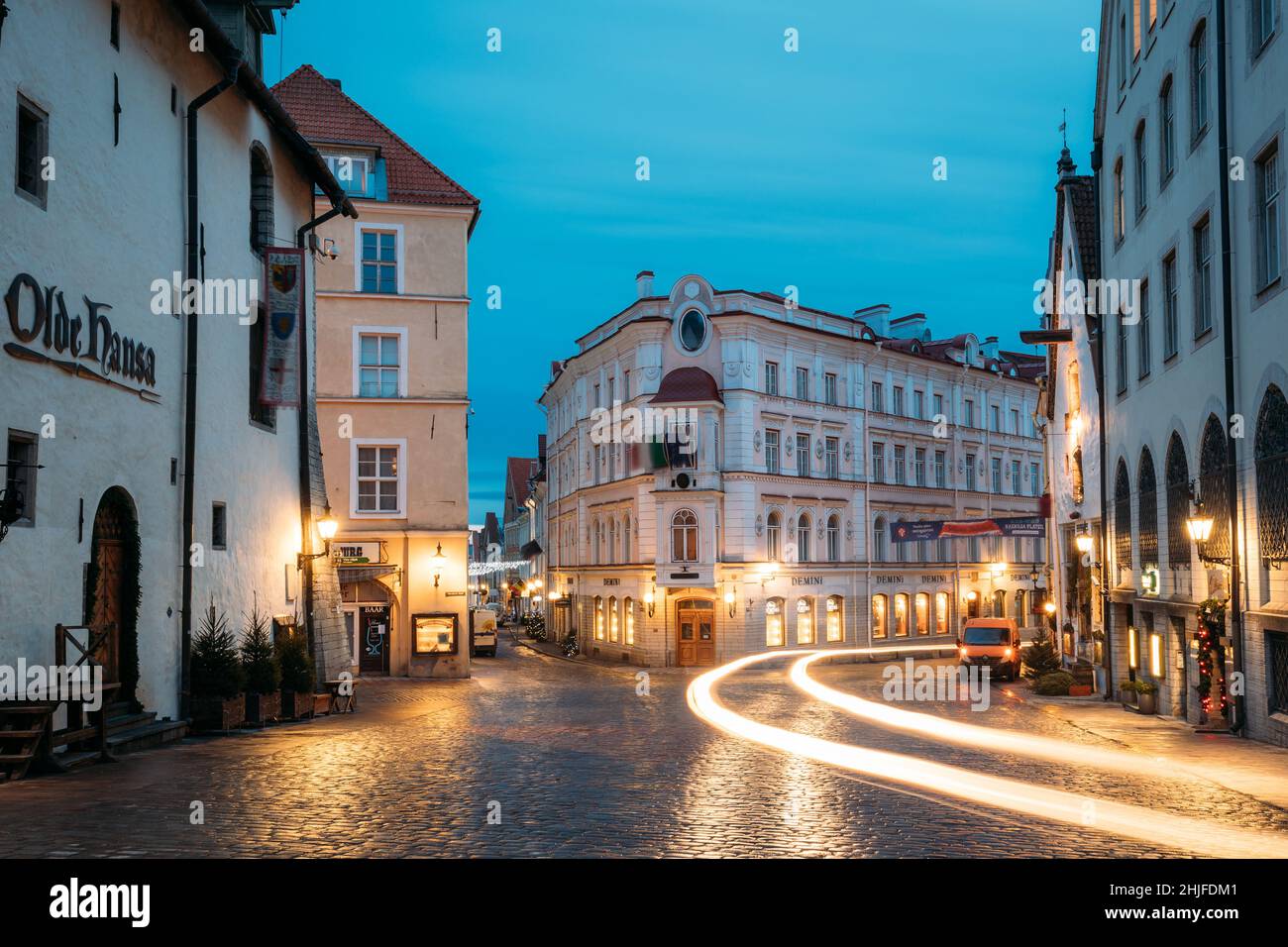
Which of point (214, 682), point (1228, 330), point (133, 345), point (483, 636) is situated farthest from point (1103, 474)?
point (483, 636)

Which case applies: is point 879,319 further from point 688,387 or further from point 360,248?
point 360,248

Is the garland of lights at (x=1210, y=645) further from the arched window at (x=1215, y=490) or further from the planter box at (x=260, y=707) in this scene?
the planter box at (x=260, y=707)

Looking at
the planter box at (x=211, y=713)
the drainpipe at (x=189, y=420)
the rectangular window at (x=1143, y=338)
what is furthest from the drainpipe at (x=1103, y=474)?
the drainpipe at (x=189, y=420)

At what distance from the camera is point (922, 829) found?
1123 cm

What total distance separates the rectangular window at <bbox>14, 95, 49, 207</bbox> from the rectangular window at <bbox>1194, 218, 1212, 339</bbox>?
17.8 metres

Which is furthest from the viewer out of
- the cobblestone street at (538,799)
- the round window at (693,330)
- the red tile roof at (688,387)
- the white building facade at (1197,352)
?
the round window at (693,330)

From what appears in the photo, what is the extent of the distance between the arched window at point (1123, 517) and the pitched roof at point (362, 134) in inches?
808

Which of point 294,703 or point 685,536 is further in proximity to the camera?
point 685,536

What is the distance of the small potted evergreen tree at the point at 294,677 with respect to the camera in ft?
71.2

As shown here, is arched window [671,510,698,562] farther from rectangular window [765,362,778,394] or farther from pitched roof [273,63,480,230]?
pitched roof [273,63,480,230]

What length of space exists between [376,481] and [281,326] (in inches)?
604

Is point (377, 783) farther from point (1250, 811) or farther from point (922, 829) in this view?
point (1250, 811)

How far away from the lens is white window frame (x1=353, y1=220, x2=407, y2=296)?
37406 millimetres

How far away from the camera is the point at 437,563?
37.3 metres
